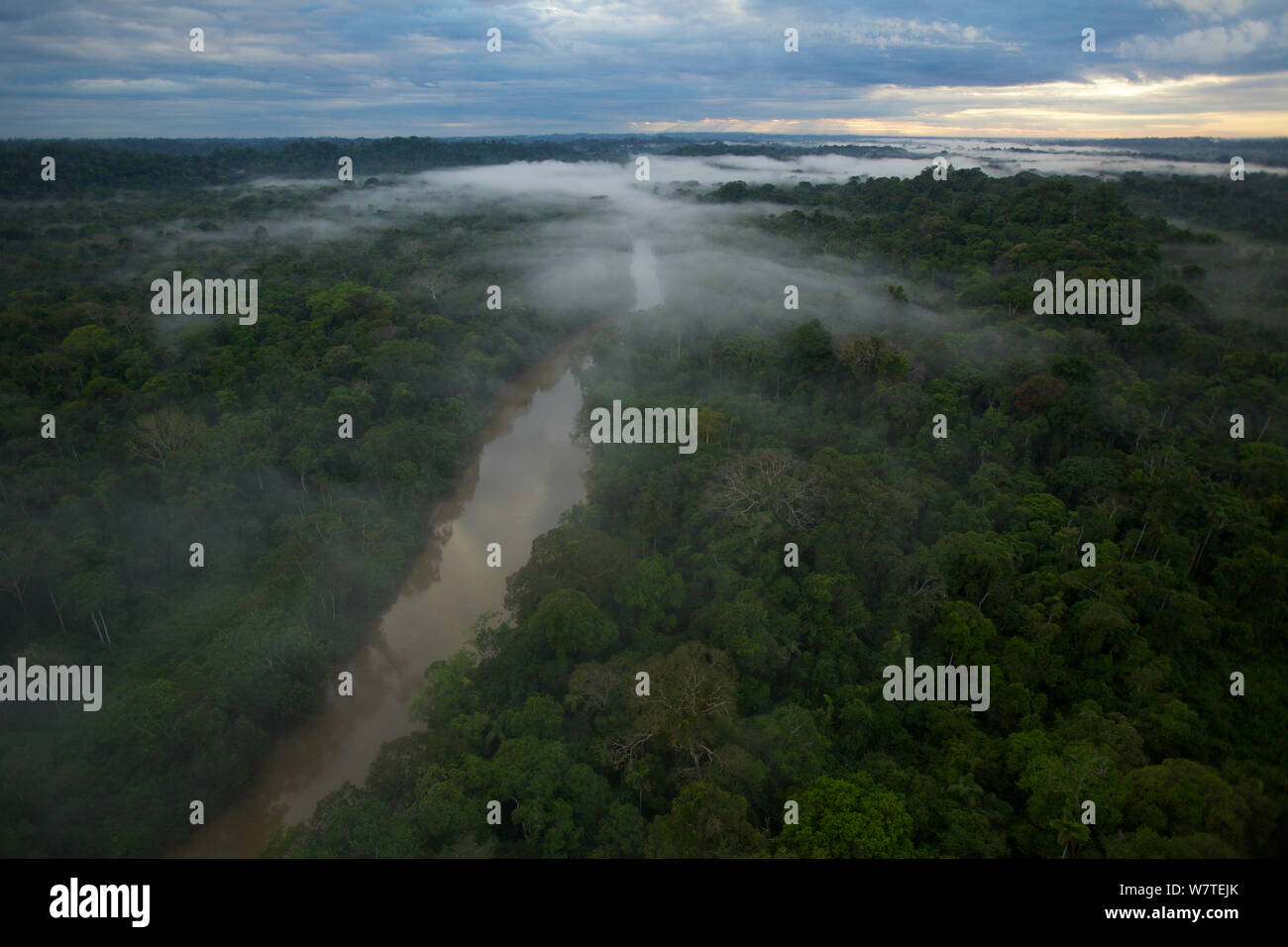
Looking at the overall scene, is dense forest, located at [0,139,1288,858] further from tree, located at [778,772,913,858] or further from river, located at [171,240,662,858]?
river, located at [171,240,662,858]

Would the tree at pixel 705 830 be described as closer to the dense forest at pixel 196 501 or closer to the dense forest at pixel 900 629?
the dense forest at pixel 900 629

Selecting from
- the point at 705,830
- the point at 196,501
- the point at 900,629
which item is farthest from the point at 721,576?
the point at 196,501

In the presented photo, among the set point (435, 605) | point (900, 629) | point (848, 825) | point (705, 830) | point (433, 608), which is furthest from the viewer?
point (435, 605)

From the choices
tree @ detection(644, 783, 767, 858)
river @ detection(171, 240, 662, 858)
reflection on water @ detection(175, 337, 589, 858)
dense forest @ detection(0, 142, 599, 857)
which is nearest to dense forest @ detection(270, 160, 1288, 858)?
tree @ detection(644, 783, 767, 858)

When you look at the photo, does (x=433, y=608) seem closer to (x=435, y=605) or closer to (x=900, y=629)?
(x=435, y=605)

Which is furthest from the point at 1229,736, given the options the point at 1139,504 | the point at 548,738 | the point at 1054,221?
the point at 1054,221

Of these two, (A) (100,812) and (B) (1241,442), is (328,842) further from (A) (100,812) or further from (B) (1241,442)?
(B) (1241,442)
